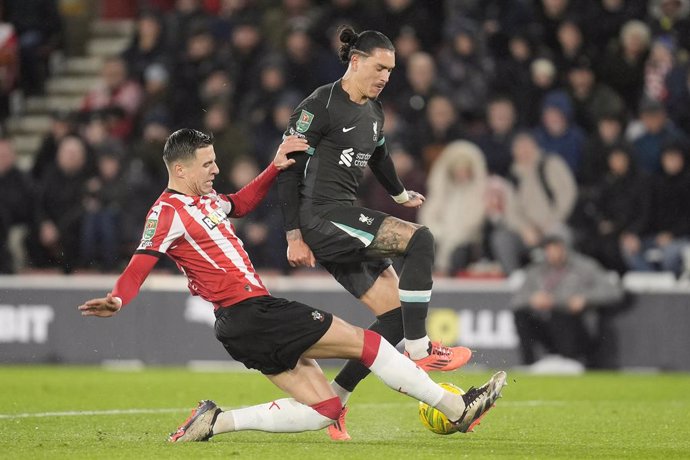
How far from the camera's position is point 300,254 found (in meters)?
7.91

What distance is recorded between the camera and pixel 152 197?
53.3 feet

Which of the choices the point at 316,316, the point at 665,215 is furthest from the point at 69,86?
the point at 316,316

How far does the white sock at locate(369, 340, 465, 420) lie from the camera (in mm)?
7566

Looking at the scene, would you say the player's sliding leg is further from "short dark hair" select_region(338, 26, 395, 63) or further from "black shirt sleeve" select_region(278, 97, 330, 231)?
"short dark hair" select_region(338, 26, 395, 63)

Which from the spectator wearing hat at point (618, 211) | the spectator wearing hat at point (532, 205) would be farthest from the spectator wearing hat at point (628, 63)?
the spectator wearing hat at point (532, 205)

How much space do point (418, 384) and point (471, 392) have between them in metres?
0.40

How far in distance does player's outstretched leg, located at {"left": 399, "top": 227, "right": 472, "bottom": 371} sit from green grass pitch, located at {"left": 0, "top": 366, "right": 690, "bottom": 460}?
0.51 metres

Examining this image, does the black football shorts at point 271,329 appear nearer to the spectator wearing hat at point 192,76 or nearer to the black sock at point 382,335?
the black sock at point 382,335

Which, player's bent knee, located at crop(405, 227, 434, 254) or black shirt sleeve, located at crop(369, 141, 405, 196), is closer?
player's bent knee, located at crop(405, 227, 434, 254)

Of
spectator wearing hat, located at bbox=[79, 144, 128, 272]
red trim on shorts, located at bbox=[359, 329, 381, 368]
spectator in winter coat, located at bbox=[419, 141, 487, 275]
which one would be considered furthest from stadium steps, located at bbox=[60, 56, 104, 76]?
red trim on shorts, located at bbox=[359, 329, 381, 368]

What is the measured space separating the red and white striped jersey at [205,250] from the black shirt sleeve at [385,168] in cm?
127

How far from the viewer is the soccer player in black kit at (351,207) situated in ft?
25.9

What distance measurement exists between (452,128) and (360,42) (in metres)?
7.88

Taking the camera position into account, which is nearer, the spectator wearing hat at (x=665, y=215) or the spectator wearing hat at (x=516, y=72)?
the spectator wearing hat at (x=665, y=215)
